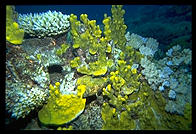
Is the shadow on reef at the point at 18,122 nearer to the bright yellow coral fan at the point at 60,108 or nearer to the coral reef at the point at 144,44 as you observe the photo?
the bright yellow coral fan at the point at 60,108

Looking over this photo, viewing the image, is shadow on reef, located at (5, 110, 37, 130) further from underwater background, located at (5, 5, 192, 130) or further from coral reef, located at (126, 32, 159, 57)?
coral reef, located at (126, 32, 159, 57)

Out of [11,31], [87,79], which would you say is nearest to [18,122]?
[87,79]

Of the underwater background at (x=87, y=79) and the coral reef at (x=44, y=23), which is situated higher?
the coral reef at (x=44, y=23)

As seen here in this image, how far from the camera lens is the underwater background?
10.4ft

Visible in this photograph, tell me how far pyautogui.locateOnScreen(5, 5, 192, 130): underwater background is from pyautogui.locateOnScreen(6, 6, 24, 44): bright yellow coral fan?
0.06 ft

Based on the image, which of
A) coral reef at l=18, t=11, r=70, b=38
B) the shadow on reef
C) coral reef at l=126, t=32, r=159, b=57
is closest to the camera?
the shadow on reef

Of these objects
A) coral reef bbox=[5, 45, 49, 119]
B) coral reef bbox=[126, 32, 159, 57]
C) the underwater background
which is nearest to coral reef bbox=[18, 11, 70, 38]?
the underwater background

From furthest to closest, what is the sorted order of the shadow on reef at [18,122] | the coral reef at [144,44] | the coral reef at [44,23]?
the coral reef at [144,44], the coral reef at [44,23], the shadow on reef at [18,122]

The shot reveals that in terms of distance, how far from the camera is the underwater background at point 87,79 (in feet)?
10.4

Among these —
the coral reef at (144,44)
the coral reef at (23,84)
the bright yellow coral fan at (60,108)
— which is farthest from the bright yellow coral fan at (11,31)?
the coral reef at (144,44)

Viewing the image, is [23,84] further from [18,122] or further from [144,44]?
[144,44]
